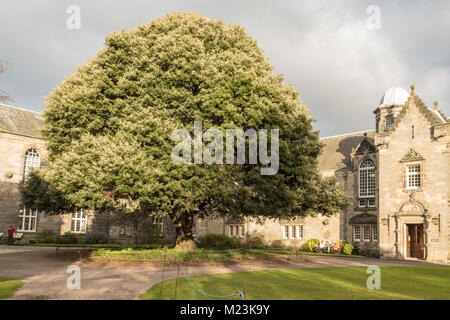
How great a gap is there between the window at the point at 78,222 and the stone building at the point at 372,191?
12 cm

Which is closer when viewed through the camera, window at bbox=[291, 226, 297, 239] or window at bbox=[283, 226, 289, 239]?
window at bbox=[291, 226, 297, 239]

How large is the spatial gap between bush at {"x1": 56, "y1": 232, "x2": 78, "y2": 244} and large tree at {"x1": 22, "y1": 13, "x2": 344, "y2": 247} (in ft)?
69.8

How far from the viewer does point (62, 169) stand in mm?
22766

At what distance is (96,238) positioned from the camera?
156ft

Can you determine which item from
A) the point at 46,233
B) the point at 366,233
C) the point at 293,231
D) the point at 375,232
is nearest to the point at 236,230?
the point at 293,231

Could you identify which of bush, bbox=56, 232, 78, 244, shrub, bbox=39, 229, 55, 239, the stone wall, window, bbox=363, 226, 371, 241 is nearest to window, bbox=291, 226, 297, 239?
window, bbox=363, 226, 371, 241

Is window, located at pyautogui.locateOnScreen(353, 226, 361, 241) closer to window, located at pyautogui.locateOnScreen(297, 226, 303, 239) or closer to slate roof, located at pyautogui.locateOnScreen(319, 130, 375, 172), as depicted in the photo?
window, located at pyautogui.locateOnScreen(297, 226, 303, 239)

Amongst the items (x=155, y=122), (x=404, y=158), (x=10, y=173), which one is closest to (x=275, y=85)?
(x=155, y=122)

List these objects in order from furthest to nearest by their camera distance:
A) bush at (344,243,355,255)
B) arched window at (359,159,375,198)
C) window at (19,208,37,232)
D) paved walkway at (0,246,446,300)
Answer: window at (19,208,37,232), arched window at (359,159,375,198), bush at (344,243,355,255), paved walkway at (0,246,446,300)

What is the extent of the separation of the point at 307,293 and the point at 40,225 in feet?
130

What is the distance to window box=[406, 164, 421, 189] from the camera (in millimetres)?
36344

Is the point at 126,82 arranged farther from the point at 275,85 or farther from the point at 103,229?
the point at 103,229

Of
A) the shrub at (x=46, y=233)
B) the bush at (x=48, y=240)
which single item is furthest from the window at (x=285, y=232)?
the shrub at (x=46, y=233)

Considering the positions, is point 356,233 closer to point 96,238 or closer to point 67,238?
point 96,238
